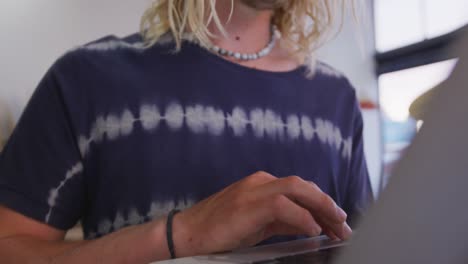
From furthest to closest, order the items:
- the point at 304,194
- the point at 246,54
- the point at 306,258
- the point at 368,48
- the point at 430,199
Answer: the point at 368,48, the point at 246,54, the point at 304,194, the point at 306,258, the point at 430,199

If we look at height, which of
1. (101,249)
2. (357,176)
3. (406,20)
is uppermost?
(101,249)

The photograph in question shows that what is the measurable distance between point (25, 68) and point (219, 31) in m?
0.55

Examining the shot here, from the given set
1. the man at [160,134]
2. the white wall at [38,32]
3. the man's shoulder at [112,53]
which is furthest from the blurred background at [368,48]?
the man's shoulder at [112,53]

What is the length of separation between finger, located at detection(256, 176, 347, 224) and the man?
4 centimetres

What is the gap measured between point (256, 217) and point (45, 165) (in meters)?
0.30

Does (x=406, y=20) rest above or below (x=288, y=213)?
below

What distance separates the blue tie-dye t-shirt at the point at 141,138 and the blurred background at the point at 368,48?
0.16 meters

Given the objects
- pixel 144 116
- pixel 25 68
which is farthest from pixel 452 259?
pixel 25 68

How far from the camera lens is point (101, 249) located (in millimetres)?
475

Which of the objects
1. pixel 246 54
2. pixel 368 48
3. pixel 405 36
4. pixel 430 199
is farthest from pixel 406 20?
pixel 430 199

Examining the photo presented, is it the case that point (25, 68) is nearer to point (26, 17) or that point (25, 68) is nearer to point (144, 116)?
point (26, 17)

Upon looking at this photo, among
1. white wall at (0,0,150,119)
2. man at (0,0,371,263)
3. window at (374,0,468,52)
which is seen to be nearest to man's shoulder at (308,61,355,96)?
man at (0,0,371,263)

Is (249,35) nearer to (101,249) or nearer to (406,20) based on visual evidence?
(101,249)

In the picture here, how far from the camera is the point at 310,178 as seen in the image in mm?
694
